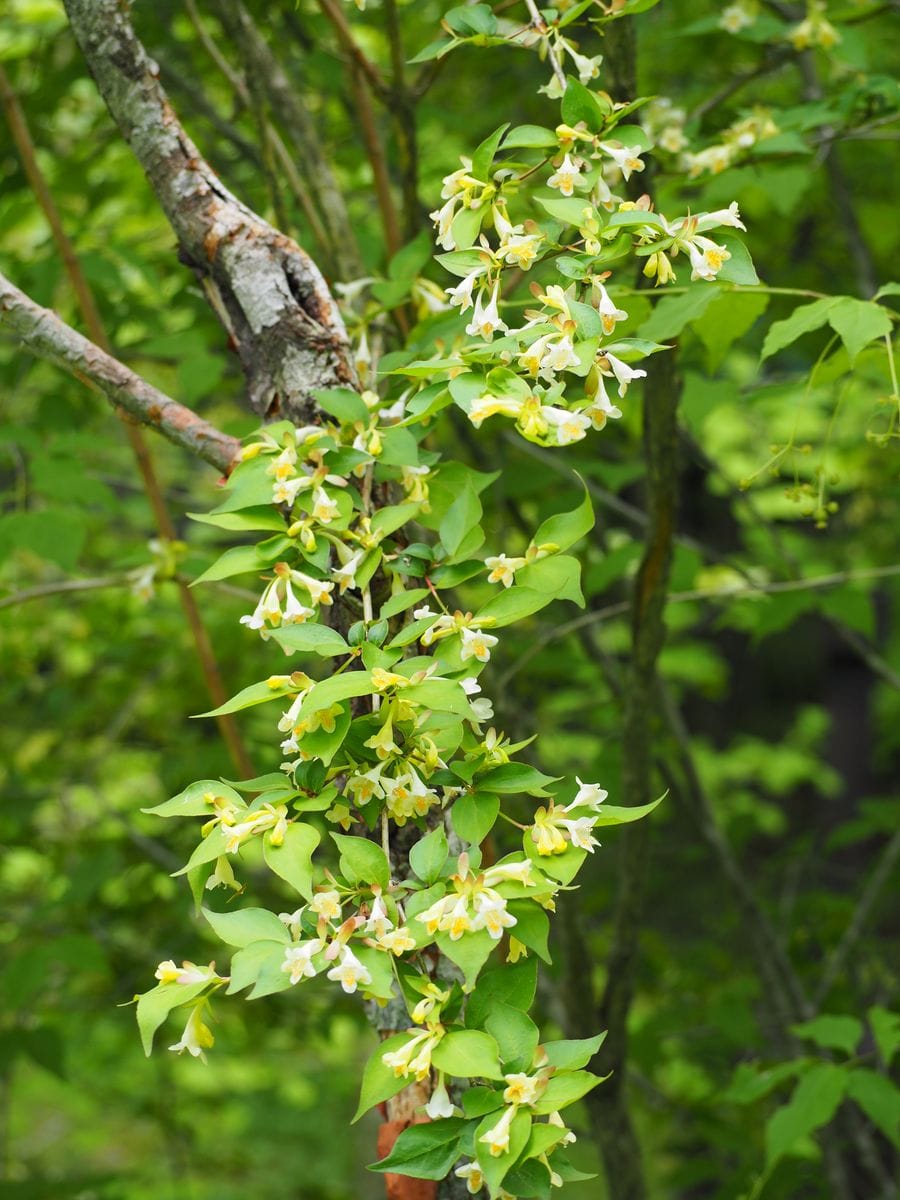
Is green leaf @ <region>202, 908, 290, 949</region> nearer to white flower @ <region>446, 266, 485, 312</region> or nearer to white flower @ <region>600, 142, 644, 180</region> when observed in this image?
white flower @ <region>446, 266, 485, 312</region>

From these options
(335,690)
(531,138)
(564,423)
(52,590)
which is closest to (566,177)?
(531,138)

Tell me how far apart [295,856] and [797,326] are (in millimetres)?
716

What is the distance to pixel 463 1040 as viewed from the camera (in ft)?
2.69

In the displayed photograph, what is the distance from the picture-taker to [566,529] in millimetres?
1023

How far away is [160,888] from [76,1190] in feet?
2.45

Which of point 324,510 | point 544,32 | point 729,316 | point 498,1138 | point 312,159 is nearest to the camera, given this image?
point 498,1138

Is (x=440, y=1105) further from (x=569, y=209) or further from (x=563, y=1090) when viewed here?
(x=569, y=209)

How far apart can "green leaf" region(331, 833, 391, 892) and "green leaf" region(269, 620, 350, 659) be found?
0.46ft

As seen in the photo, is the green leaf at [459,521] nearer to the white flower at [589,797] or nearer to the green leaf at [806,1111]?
the white flower at [589,797]

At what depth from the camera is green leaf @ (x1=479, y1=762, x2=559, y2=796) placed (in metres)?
0.89

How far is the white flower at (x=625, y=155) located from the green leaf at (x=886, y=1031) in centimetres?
111

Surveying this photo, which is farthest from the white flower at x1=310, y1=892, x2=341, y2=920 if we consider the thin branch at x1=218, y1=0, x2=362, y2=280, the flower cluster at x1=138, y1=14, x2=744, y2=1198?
the thin branch at x1=218, y1=0, x2=362, y2=280

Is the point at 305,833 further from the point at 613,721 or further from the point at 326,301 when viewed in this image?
the point at 613,721

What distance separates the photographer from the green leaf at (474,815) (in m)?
0.89
